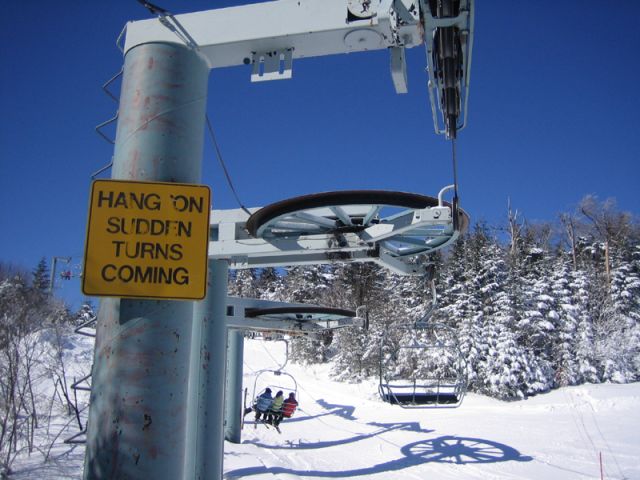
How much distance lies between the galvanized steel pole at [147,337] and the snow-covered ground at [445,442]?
7481 mm

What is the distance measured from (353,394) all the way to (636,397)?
532 inches

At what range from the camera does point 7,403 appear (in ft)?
Result: 35.9

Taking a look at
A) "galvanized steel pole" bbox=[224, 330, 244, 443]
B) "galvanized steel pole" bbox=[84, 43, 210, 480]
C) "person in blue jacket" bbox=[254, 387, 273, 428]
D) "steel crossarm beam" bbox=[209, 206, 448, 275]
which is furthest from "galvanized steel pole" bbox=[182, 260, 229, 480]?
"person in blue jacket" bbox=[254, 387, 273, 428]

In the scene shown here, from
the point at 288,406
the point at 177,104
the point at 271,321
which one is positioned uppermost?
the point at 177,104

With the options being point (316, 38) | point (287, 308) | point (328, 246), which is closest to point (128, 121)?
point (316, 38)

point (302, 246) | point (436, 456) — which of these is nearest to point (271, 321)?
point (302, 246)

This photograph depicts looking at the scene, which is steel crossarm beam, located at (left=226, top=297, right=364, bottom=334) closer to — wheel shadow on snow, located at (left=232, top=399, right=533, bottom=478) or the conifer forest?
wheel shadow on snow, located at (left=232, top=399, right=533, bottom=478)

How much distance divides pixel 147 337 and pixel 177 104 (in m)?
1.09

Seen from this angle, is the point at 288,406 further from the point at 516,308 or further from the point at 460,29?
the point at 516,308

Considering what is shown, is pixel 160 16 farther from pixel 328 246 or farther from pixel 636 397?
pixel 636 397

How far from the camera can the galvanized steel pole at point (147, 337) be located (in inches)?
84.0

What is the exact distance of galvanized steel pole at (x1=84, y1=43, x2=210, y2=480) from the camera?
2133mm

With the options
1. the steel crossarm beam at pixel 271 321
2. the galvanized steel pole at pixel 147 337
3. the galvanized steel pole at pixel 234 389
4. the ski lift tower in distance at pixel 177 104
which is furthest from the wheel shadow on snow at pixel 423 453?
the galvanized steel pole at pixel 147 337

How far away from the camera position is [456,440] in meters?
17.1
